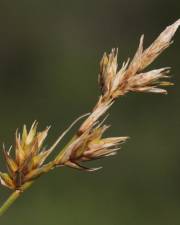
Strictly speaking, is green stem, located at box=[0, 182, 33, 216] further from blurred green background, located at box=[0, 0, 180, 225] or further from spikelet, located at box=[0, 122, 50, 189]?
blurred green background, located at box=[0, 0, 180, 225]

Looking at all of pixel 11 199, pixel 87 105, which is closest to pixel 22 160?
pixel 11 199

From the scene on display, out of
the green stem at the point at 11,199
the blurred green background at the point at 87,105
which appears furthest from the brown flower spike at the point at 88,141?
the blurred green background at the point at 87,105

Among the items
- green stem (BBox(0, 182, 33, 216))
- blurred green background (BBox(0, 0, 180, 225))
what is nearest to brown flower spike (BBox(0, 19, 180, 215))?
green stem (BBox(0, 182, 33, 216))

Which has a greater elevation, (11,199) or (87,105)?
(11,199)

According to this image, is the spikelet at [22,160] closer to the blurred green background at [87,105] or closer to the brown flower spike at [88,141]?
the brown flower spike at [88,141]

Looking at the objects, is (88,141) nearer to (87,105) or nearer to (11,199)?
(11,199)

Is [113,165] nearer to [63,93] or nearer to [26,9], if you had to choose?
[63,93]
